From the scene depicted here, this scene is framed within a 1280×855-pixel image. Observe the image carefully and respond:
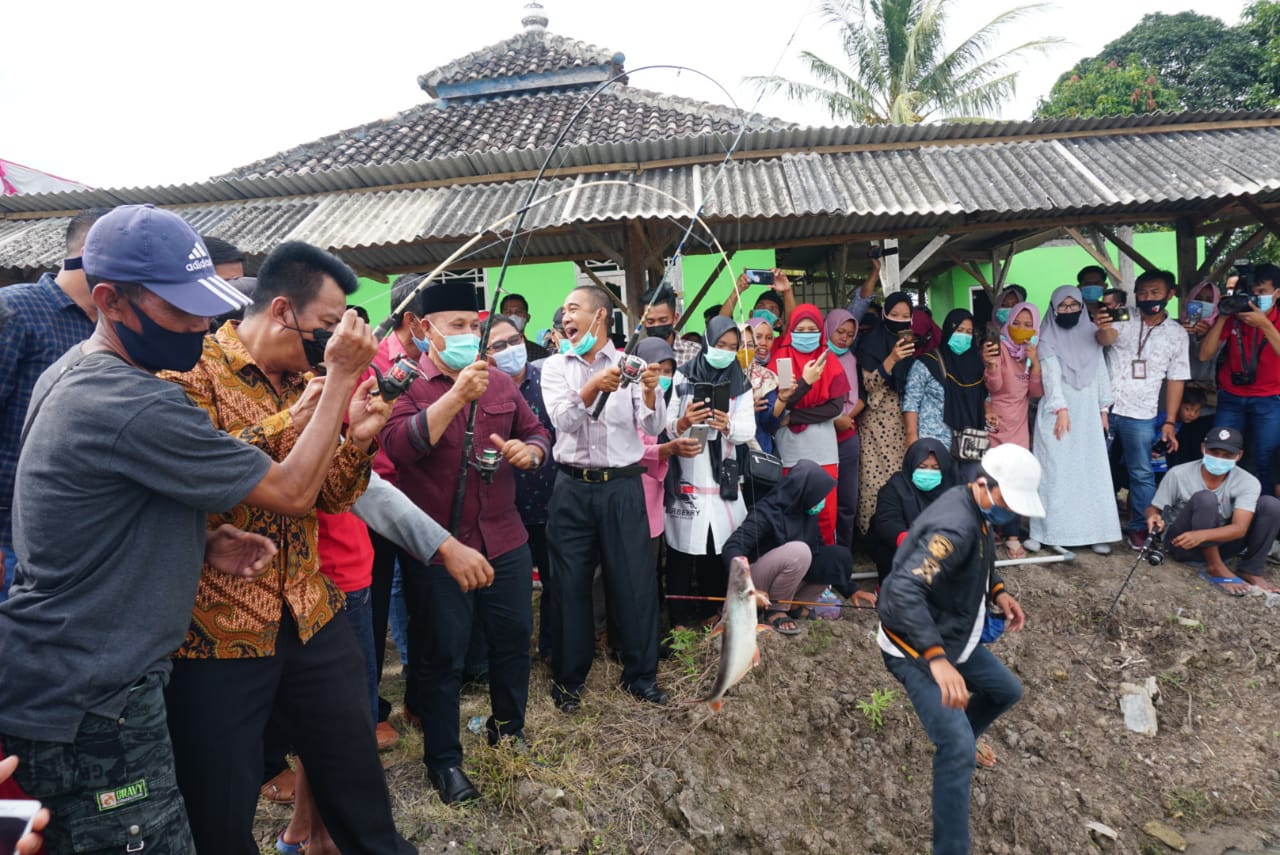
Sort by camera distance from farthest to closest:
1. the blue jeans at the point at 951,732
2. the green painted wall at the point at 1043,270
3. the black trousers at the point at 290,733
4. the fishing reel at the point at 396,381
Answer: the green painted wall at the point at 1043,270
the blue jeans at the point at 951,732
the fishing reel at the point at 396,381
the black trousers at the point at 290,733

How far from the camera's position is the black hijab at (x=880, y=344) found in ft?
19.2

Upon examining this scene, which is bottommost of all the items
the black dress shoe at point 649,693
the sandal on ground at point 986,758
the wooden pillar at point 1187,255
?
the sandal on ground at point 986,758

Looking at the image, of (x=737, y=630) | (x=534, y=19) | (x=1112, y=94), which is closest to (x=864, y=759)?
(x=737, y=630)

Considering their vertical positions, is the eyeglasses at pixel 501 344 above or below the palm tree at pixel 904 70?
below

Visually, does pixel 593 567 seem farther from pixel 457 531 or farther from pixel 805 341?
pixel 805 341

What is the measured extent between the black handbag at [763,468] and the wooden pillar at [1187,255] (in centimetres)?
518

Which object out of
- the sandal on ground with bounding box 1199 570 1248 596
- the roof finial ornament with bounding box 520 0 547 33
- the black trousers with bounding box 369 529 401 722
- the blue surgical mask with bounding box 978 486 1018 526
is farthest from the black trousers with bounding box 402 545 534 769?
the roof finial ornament with bounding box 520 0 547 33

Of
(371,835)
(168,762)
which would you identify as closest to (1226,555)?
(371,835)

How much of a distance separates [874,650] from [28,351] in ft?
14.9

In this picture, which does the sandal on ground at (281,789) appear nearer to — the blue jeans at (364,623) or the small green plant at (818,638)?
the blue jeans at (364,623)

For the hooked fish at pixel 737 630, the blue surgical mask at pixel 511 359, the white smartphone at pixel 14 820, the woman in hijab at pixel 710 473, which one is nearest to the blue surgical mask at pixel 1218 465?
the woman in hijab at pixel 710 473

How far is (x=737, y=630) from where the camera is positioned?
3.32m

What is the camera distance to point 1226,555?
19.2 ft

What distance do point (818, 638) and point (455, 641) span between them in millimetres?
2548
